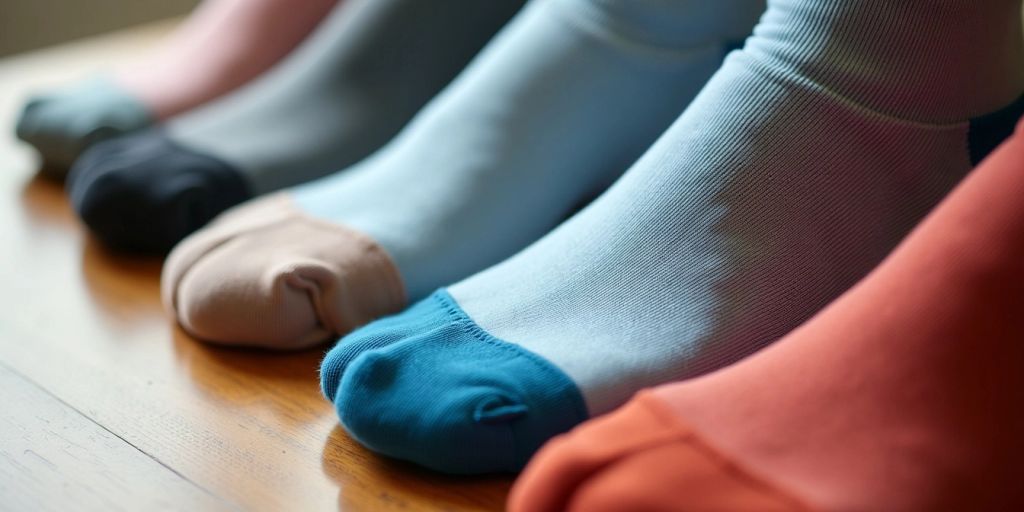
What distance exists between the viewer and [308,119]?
3.21 ft

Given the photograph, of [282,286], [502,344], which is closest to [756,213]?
[502,344]

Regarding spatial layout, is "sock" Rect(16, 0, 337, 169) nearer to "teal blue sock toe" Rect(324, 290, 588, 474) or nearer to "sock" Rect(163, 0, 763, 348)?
"sock" Rect(163, 0, 763, 348)

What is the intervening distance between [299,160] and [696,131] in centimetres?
40

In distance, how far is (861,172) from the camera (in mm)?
628

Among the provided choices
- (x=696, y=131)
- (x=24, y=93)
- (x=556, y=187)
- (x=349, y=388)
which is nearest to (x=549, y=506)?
(x=349, y=388)

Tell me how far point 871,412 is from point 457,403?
0.18 meters

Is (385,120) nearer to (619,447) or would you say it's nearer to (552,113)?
(552,113)

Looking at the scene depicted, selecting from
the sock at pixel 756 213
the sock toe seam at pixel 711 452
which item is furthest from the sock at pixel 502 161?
the sock toe seam at pixel 711 452

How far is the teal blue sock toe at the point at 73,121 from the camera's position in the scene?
40.9 inches

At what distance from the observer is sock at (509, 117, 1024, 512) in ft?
1.51

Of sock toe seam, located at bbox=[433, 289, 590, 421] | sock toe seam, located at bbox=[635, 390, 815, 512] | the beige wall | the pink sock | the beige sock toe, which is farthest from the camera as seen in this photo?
the beige wall

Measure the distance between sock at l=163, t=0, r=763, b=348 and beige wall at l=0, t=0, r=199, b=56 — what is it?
121 cm

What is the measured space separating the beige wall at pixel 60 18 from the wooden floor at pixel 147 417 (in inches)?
42.1

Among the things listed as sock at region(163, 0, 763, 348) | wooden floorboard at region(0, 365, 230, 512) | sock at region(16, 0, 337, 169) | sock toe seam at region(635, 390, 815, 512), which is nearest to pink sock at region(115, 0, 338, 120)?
sock at region(16, 0, 337, 169)
